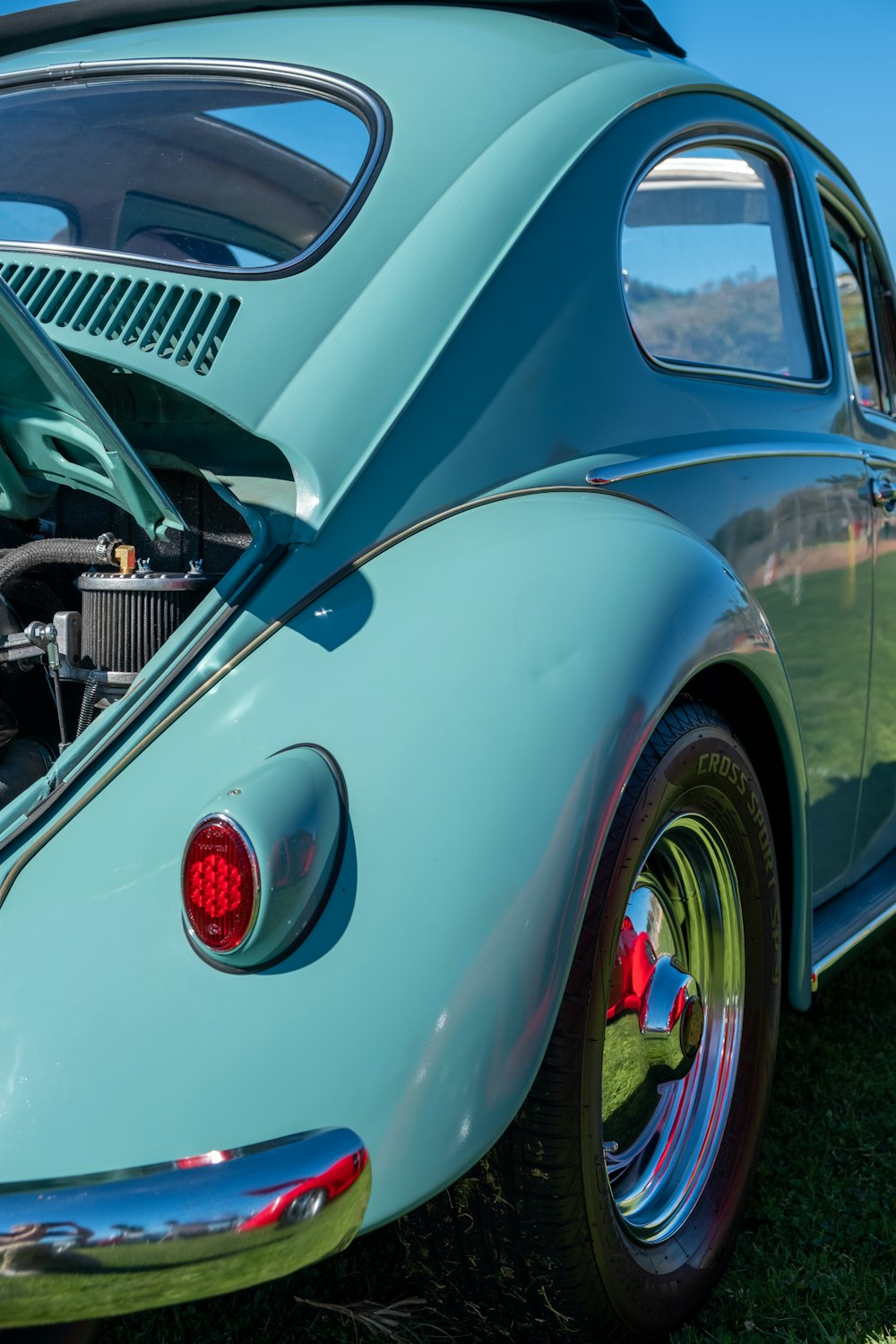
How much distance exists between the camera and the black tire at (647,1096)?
1559 millimetres

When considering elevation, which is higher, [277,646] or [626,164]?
[626,164]

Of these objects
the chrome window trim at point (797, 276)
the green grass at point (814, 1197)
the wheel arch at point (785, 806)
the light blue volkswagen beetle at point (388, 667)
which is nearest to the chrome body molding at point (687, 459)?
the light blue volkswagen beetle at point (388, 667)

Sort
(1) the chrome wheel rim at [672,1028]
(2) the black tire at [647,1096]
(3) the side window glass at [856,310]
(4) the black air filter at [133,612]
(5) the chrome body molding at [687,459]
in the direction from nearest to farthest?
(2) the black tire at [647,1096] < (4) the black air filter at [133,612] < (1) the chrome wheel rim at [672,1028] < (5) the chrome body molding at [687,459] < (3) the side window glass at [856,310]

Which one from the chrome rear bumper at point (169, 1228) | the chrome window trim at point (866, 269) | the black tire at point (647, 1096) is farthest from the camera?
the chrome window trim at point (866, 269)

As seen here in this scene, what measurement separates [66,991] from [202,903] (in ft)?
0.62

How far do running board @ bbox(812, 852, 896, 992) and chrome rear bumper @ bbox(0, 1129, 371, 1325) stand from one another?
4.20ft

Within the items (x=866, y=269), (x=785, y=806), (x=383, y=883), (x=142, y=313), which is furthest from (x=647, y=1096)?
(x=866, y=269)

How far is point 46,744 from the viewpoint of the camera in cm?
199

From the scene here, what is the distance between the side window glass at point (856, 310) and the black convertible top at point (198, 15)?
866mm

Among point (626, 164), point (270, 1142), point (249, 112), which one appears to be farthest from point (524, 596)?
point (249, 112)

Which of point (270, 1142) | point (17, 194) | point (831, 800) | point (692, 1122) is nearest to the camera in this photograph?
point (270, 1142)

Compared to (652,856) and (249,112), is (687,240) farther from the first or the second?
(652,856)

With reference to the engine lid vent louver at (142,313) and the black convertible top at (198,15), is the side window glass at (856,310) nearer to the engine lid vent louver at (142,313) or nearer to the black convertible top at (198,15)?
the black convertible top at (198,15)

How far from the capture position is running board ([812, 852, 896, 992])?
2402mm
